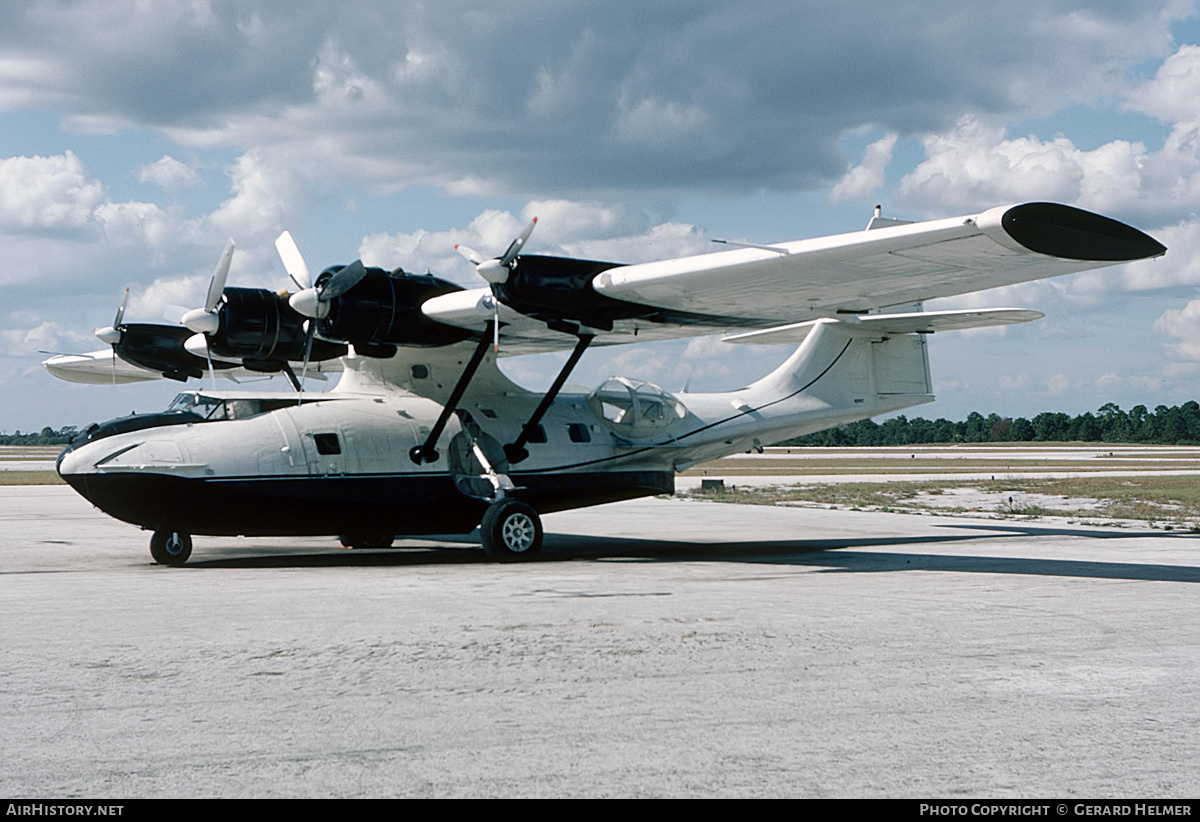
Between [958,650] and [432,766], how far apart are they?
15.9 feet

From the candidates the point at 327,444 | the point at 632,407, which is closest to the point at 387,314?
the point at 327,444

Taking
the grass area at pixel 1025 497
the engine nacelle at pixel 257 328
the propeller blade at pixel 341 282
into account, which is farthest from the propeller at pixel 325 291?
the grass area at pixel 1025 497

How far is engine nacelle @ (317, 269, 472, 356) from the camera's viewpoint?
1591 cm

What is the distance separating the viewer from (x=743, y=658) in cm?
812

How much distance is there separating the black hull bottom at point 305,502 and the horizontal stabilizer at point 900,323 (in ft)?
19.5

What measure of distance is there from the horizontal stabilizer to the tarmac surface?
4.90 m

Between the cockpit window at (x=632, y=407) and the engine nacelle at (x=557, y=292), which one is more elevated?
the engine nacelle at (x=557, y=292)

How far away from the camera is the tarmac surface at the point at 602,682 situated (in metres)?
5.16

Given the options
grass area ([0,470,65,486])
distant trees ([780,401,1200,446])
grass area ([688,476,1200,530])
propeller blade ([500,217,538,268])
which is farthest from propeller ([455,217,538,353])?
distant trees ([780,401,1200,446])

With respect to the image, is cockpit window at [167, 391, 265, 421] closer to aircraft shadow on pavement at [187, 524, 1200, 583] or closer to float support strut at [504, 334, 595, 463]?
aircraft shadow on pavement at [187, 524, 1200, 583]

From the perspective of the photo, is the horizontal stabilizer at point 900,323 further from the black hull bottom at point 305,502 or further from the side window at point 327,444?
the side window at point 327,444
